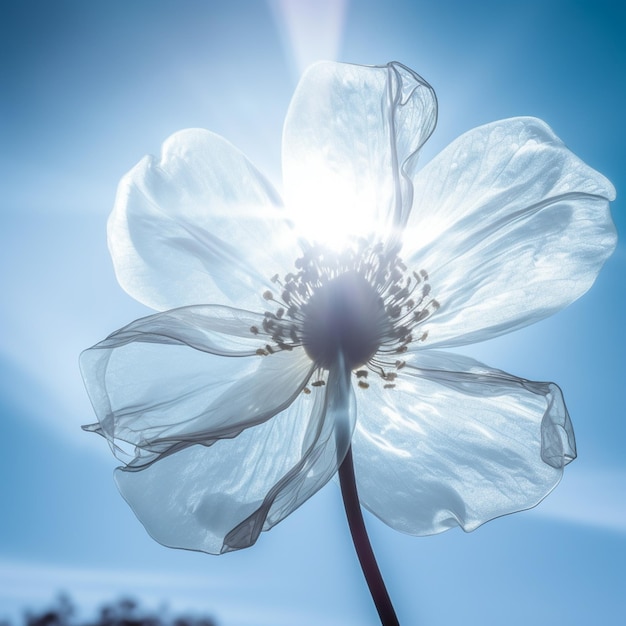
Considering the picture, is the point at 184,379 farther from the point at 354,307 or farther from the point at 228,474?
the point at 354,307

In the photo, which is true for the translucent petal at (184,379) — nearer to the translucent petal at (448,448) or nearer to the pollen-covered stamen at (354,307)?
the pollen-covered stamen at (354,307)

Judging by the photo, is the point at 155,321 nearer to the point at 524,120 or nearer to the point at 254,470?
the point at 254,470

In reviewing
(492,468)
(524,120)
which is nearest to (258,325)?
(492,468)

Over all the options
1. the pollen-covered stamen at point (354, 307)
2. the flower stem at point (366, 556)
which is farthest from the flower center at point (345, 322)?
the flower stem at point (366, 556)

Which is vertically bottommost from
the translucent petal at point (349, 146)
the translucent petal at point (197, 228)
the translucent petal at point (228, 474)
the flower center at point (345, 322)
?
the translucent petal at point (228, 474)

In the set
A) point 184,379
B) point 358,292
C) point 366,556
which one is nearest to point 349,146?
point 358,292

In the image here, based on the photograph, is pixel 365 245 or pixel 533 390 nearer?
pixel 533 390

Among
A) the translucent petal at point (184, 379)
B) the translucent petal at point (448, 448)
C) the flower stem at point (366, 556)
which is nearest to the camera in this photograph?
the flower stem at point (366, 556)
